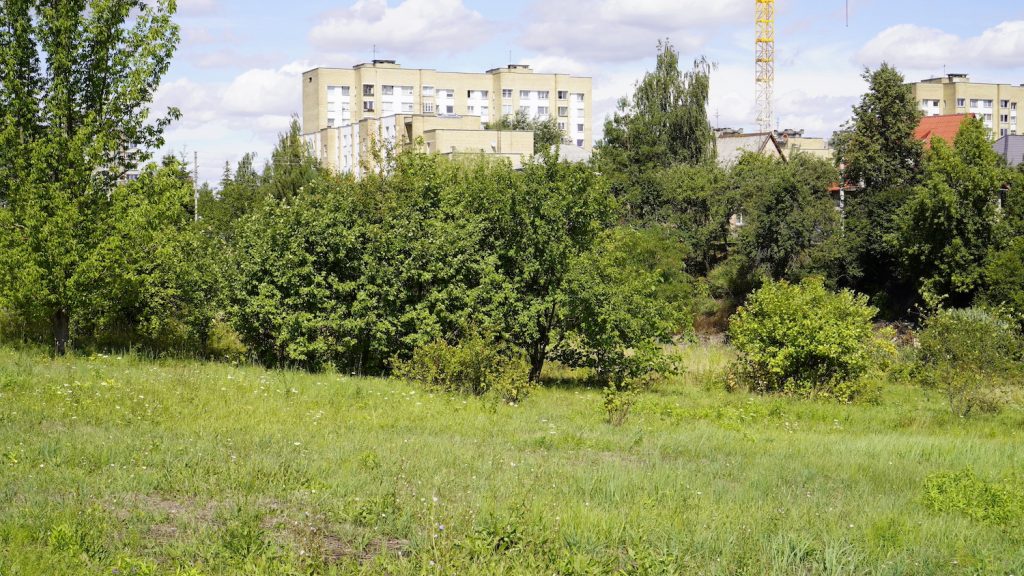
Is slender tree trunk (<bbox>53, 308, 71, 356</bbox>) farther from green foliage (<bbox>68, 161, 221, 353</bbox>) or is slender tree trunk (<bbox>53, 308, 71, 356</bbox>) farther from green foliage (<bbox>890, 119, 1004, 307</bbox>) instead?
green foliage (<bbox>890, 119, 1004, 307</bbox>)

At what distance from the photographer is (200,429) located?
11.4m

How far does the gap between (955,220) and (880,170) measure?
7.47 meters

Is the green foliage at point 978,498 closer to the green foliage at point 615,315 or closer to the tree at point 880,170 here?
the green foliage at point 615,315

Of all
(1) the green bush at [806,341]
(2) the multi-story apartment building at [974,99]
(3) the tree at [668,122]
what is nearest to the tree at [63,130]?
(1) the green bush at [806,341]

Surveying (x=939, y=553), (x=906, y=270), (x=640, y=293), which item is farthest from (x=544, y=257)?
(x=906, y=270)

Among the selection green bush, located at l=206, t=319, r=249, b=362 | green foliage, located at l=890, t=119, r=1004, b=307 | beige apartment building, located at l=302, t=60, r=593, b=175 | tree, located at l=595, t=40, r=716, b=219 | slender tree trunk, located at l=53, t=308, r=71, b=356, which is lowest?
green bush, located at l=206, t=319, r=249, b=362

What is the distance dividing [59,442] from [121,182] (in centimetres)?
1301

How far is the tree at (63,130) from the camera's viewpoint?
59.0 feet

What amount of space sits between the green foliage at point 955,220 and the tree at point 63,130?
36146mm

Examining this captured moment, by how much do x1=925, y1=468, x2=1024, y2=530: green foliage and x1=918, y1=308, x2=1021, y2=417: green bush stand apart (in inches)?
374

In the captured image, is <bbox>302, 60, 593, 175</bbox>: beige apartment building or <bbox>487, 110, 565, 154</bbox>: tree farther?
<bbox>302, 60, 593, 175</bbox>: beige apartment building

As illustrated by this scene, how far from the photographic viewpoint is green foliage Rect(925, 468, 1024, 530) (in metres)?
8.55

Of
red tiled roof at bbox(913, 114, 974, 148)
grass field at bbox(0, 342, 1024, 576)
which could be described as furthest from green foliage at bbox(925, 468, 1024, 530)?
red tiled roof at bbox(913, 114, 974, 148)

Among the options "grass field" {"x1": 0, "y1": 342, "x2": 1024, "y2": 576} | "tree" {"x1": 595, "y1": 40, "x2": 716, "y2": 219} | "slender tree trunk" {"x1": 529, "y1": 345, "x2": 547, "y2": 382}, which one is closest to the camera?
"grass field" {"x1": 0, "y1": 342, "x2": 1024, "y2": 576}
